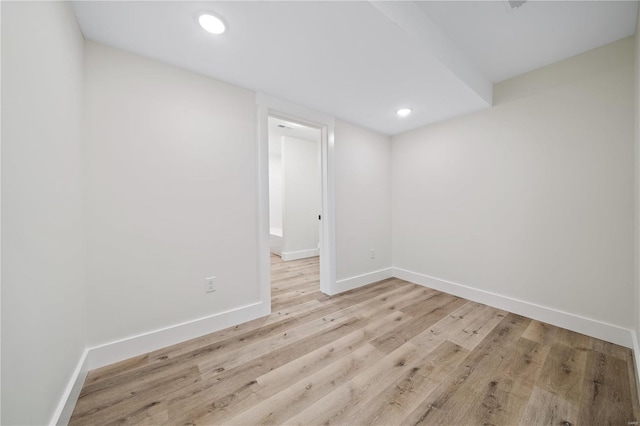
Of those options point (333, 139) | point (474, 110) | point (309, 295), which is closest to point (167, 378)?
point (309, 295)

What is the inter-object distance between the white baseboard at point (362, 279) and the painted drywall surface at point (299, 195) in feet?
6.42

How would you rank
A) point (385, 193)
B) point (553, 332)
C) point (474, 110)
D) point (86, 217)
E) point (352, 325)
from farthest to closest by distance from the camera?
point (385, 193) < point (474, 110) < point (352, 325) < point (553, 332) < point (86, 217)

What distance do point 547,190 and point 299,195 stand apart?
369 centimetres

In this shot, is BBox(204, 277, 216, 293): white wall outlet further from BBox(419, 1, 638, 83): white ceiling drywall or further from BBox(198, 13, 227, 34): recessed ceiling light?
BBox(419, 1, 638, 83): white ceiling drywall

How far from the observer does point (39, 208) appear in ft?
3.01

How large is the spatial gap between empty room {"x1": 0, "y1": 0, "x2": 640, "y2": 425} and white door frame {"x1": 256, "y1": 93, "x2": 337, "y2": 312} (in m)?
0.03

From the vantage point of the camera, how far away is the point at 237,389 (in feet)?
4.24

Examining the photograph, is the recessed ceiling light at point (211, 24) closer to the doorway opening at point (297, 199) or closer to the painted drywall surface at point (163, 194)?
the painted drywall surface at point (163, 194)

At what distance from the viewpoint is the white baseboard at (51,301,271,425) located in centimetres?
113

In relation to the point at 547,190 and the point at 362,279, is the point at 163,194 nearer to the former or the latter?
the point at 362,279

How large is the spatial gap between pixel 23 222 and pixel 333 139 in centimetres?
245

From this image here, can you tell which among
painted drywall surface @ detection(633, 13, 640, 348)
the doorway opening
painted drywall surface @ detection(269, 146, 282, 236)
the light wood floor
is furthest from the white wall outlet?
painted drywall surface @ detection(269, 146, 282, 236)

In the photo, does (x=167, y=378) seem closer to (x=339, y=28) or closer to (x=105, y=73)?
(x=105, y=73)

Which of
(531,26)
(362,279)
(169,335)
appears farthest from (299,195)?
(531,26)
